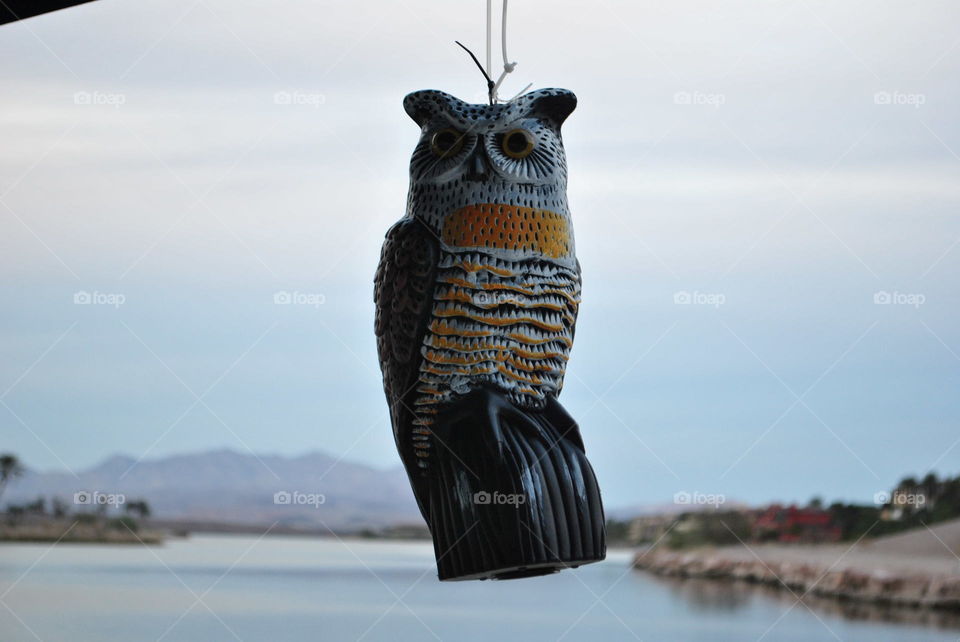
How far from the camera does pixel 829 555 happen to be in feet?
14.9

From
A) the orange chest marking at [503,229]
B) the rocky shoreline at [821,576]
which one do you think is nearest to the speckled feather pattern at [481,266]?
the orange chest marking at [503,229]

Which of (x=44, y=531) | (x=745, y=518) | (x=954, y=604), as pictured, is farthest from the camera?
(x=954, y=604)

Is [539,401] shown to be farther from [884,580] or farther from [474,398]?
[884,580]

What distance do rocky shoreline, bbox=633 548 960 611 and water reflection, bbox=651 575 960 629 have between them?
0.8 inches

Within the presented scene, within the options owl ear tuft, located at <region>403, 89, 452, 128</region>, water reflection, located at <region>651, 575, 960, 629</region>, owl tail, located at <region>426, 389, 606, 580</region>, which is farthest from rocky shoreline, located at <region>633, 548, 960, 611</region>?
owl ear tuft, located at <region>403, 89, 452, 128</region>

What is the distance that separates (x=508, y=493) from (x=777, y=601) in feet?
8.43

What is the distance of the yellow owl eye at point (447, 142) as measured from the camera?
2.40 meters

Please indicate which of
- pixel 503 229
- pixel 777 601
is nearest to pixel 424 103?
pixel 503 229

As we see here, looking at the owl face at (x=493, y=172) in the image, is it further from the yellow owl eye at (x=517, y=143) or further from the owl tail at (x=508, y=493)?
the owl tail at (x=508, y=493)

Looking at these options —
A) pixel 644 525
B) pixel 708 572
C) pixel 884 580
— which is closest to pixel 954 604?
pixel 884 580

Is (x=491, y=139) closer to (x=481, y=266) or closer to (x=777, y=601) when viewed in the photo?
(x=481, y=266)

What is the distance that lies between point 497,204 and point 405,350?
33cm

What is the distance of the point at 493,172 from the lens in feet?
7.82

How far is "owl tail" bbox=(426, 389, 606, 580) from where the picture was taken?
7.55 ft
